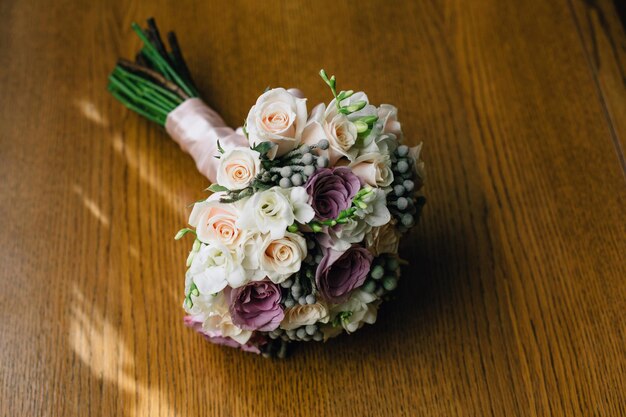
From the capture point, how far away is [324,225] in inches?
30.3

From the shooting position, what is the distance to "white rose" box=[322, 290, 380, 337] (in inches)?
33.0

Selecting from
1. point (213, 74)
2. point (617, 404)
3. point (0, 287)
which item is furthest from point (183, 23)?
point (617, 404)

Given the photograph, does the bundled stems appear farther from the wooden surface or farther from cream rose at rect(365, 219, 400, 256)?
cream rose at rect(365, 219, 400, 256)

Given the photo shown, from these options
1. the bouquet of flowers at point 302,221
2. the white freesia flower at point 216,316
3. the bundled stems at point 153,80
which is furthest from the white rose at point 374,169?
the bundled stems at point 153,80

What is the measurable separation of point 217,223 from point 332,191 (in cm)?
14

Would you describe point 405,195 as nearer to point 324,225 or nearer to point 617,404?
point 324,225

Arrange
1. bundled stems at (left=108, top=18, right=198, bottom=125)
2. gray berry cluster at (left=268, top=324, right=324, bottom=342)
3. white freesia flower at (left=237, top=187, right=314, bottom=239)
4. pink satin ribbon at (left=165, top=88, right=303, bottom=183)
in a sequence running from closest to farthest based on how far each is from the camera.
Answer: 1. white freesia flower at (left=237, top=187, right=314, bottom=239)
2. gray berry cluster at (left=268, top=324, right=324, bottom=342)
3. pink satin ribbon at (left=165, top=88, right=303, bottom=183)
4. bundled stems at (left=108, top=18, right=198, bottom=125)

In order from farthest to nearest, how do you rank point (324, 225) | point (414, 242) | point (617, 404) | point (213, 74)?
1. point (213, 74)
2. point (414, 242)
3. point (617, 404)
4. point (324, 225)

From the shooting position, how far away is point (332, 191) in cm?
78

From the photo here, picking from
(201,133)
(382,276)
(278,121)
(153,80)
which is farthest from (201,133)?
(382,276)

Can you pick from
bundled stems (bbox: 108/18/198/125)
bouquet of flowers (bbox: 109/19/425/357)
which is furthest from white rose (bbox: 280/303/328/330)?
bundled stems (bbox: 108/18/198/125)

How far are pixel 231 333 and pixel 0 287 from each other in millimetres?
381

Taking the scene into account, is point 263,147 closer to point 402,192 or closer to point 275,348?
point 402,192

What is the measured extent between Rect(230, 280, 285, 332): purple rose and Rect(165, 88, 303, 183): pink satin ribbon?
26 centimetres
